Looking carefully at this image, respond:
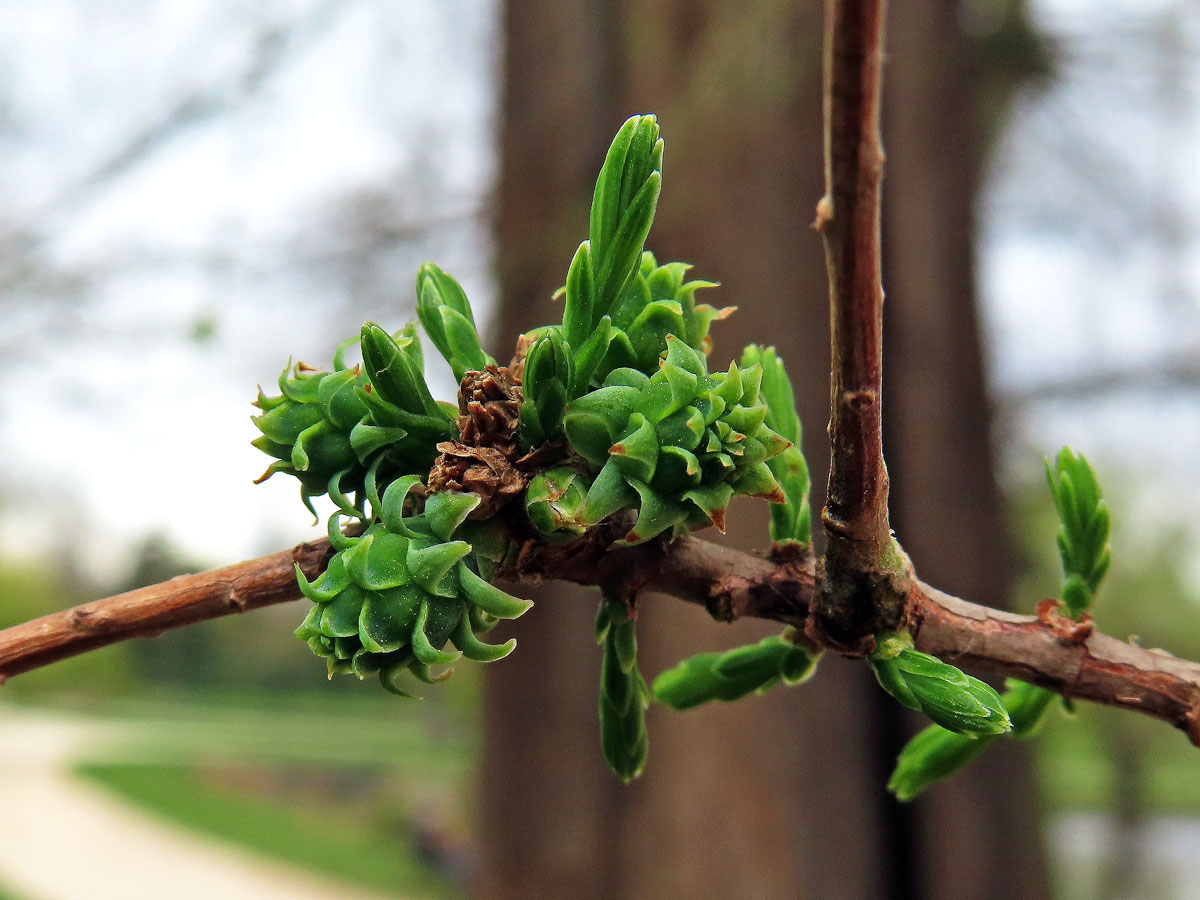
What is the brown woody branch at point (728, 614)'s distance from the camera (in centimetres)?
26

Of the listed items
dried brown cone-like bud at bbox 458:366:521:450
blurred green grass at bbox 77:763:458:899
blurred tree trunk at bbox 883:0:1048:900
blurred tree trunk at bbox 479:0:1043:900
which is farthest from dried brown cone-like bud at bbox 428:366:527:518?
blurred green grass at bbox 77:763:458:899

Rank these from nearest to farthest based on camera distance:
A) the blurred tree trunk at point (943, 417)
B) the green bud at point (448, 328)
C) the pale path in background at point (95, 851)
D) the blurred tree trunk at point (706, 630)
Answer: the green bud at point (448, 328) < the blurred tree trunk at point (706, 630) < the blurred tree trunk at point (943, 417) < the pale path in background at point (95, 851)

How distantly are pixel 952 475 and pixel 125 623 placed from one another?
163cm

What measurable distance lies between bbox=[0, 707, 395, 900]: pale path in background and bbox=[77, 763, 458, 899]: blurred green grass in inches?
3.6

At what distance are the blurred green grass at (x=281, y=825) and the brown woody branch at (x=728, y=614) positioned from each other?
4685 millimetres

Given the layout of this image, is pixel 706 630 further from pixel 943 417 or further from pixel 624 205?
pixel 624 205

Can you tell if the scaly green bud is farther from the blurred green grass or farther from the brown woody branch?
the blurred green grass

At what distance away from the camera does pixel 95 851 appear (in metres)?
4.46

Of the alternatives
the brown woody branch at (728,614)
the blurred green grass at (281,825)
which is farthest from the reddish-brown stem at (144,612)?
the blurred green grass at (281,825)

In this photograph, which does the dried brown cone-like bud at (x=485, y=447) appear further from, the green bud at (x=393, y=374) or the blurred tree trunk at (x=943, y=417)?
the blurred tree trunk at (x=943, y=417)

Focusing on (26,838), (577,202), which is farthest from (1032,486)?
(26,838)

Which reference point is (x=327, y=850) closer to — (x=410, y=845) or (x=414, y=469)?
(x=410, y=845)

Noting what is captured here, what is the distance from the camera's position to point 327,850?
→ 481 cm

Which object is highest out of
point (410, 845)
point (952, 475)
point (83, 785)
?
point (952, 475)
